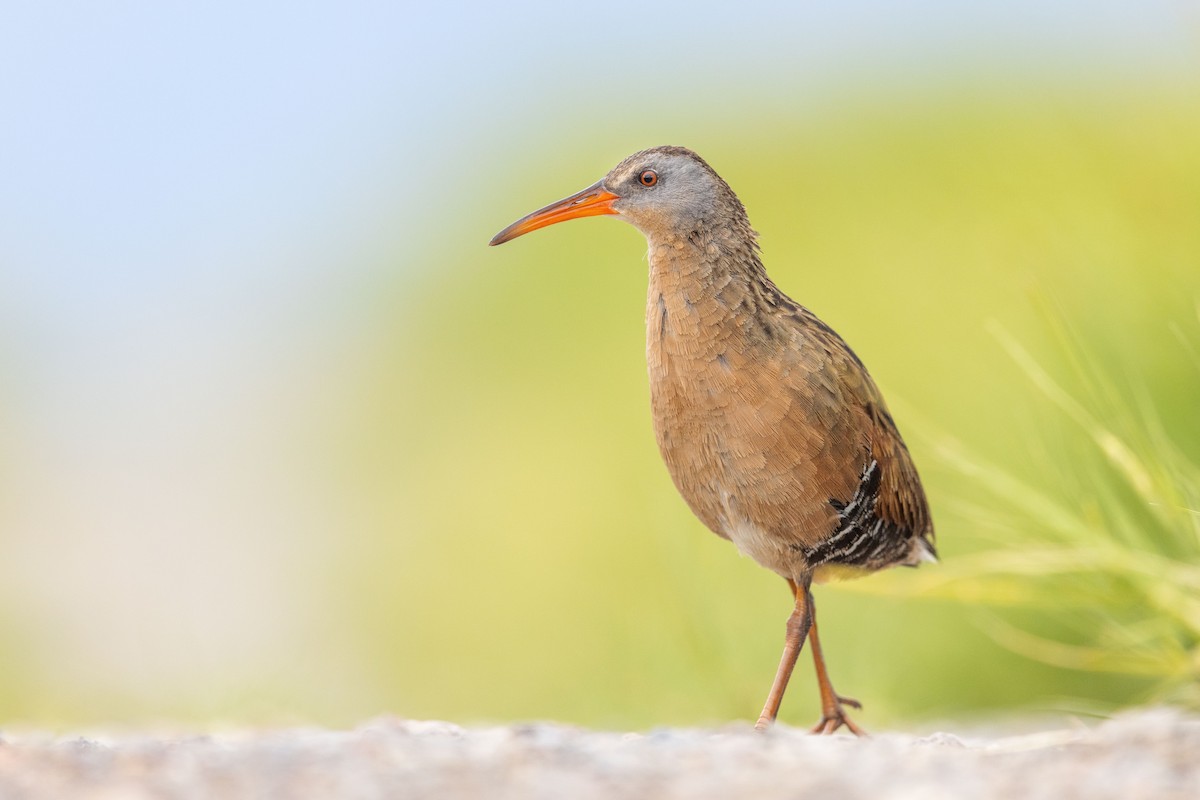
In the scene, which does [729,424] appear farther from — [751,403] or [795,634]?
[795,634]

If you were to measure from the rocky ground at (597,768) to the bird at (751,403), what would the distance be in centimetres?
91

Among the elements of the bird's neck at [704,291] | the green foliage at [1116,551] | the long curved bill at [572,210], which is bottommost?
the green foliage at [1116,551]

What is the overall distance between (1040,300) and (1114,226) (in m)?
2.66

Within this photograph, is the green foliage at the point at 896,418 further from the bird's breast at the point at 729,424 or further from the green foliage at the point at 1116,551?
the bird's breast at the point at 729,424

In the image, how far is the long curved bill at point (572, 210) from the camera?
375cm

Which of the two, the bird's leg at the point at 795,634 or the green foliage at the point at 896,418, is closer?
the bird's leg at the point at 795,634

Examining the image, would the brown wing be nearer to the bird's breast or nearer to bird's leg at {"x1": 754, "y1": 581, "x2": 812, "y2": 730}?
the bird's breast

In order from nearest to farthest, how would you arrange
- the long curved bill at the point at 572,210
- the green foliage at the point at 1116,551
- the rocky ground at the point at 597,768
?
the rocky ground at the point at 597,768 < the green foliage at the point at 1116,551 < the long curved bill at the point at 572,210

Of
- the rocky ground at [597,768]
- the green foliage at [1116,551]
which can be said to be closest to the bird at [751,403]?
the green foliage at [1116,551]

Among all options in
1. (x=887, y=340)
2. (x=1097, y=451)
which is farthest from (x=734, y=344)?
(x=887, y=340)

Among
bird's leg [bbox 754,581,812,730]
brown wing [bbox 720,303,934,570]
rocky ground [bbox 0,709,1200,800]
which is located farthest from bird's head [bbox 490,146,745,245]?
rocky ground [bbox 0,709,1200,800]

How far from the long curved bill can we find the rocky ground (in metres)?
1.61

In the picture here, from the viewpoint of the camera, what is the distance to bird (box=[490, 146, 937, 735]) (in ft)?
11.1

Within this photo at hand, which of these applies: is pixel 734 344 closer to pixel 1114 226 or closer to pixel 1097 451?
pixel 1097 451
